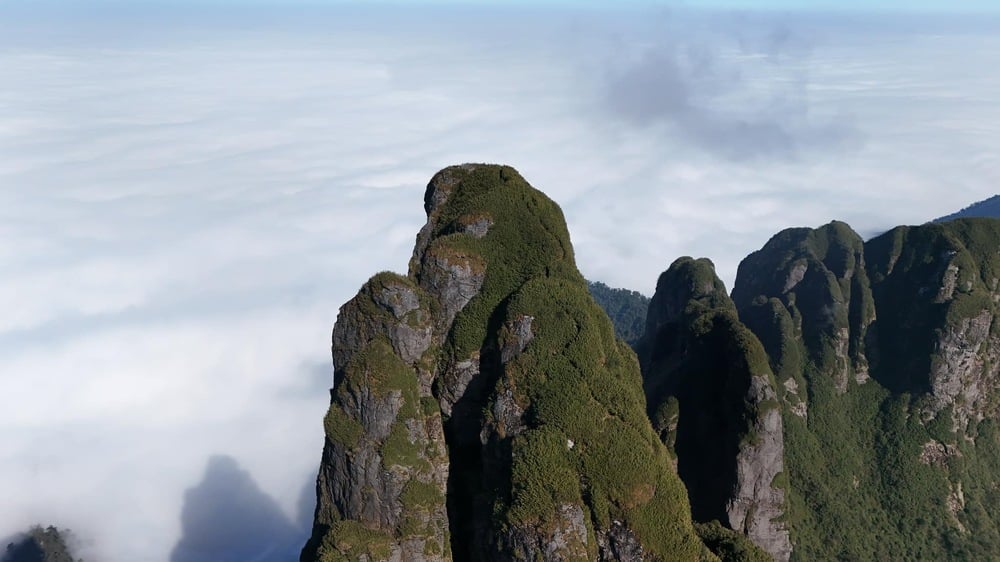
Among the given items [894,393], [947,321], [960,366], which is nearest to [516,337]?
[894,393]

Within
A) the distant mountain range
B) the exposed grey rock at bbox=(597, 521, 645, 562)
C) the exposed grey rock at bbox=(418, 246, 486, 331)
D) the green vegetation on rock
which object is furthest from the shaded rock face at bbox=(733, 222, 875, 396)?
the distant mountain range

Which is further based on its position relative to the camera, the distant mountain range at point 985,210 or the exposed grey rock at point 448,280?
the distant mountain range at point 985,210

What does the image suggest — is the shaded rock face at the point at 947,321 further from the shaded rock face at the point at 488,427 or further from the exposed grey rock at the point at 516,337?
the exposed grey rock at the point at 516,337

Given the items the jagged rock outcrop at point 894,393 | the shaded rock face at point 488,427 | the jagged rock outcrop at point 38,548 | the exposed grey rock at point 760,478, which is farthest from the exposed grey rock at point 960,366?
the jagged rock outcrop at point 38,548

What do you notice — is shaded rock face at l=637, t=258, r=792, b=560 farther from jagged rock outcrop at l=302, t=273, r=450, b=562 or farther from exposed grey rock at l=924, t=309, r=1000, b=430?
jagged rock outcrop at l=302, t=273, r=450, b=562

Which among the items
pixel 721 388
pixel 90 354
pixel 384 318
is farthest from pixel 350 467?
pixel 90 354
